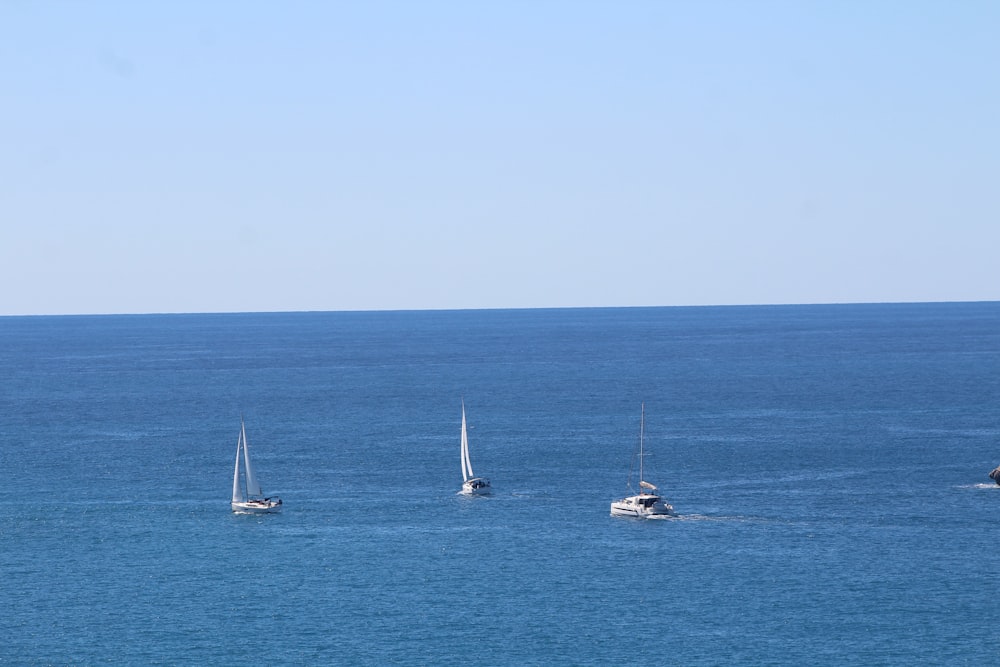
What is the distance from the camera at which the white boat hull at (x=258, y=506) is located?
125 m

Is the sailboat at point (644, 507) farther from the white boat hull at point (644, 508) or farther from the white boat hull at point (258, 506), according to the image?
the white boat hull at point (258, 506)

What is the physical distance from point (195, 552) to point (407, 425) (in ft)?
277

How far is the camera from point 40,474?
148875 millimetres

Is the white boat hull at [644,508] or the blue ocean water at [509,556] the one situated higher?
the white boat hull at [644,508]

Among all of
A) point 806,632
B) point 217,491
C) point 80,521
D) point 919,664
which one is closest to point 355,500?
point 217,491

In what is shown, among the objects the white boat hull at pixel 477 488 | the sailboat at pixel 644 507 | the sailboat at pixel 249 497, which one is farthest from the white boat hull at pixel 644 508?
the sailboat at pixel 249 497

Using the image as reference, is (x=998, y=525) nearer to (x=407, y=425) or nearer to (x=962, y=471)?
(x=962, y=471)

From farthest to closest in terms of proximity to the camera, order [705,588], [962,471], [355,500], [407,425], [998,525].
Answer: [407,425], [962,471], [355,500], [998,525], [705,588]

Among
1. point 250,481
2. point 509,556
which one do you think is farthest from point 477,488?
point 509,556

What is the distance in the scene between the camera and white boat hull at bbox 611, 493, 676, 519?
11962 cm

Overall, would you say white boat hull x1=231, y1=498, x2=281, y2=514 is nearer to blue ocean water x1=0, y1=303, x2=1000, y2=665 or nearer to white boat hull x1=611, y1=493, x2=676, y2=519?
blue ocean water x1=0, y1=303, x2=1000, y2=665

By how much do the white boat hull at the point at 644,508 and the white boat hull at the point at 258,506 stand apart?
106ft

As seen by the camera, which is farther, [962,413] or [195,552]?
[962,413]

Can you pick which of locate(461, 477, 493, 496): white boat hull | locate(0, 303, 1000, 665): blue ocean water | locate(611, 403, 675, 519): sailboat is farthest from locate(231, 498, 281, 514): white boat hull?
locate(611, 403, 675, 519): sailboat
